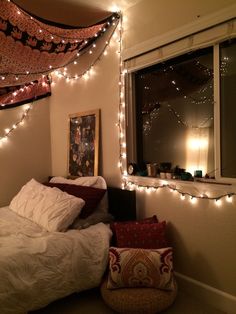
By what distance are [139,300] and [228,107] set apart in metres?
1.45

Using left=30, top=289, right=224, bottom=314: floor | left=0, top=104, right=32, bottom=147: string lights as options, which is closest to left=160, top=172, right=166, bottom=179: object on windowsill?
left=30, top=289, right=224, bottom=314: floor

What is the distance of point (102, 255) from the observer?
2133mm

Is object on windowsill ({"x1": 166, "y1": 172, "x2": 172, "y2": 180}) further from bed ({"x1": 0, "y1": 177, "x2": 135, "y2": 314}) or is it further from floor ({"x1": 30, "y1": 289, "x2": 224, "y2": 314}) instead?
floor ({"x1": 30, "y1": 289, "x2": 224, "y2": 314})

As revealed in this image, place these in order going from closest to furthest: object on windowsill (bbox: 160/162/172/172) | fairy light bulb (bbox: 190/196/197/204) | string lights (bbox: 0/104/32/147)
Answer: fairy light bulb (bbox: 190/196/197/204) < object on windowsill (bbox: 160/162/172/172) < string lights (bbox: 0/104/32/147)

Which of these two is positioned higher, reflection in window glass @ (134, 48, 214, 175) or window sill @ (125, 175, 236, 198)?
reflection in window glass @ (134, 48, 214, 175)

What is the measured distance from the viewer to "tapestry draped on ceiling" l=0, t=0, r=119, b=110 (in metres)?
1.98

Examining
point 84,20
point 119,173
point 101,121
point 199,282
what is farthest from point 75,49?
point 199,282

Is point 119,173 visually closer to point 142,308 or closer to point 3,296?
point 142,308

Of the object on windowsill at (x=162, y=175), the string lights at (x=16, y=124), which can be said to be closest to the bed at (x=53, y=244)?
the object on windowsill at (x=162, y=175)

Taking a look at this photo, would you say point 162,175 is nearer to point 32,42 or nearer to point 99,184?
point 99,184

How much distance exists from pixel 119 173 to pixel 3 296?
56.6 inches

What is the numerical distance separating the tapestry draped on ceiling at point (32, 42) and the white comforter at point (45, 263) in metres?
1.40

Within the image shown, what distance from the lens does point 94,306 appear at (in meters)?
2.04

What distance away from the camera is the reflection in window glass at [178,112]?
2133 millimetres
